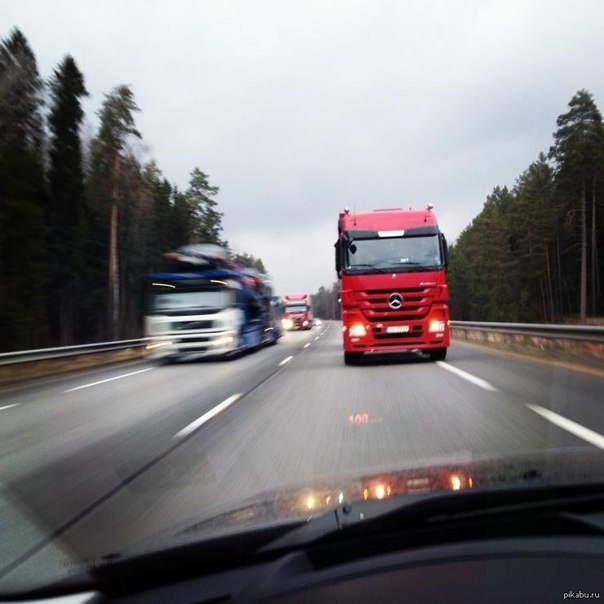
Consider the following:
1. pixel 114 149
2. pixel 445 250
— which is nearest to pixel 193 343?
pixel 445 250

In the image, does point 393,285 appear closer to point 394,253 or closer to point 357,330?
point 394,253

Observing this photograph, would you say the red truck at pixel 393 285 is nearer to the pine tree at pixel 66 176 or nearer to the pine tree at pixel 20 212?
the pine tree at pixel 20 212

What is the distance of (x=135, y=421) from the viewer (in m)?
9.02

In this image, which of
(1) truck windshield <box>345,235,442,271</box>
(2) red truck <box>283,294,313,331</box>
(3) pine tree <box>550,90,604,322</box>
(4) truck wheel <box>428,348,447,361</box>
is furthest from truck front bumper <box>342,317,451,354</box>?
(2) red truck <box>283,294,313,331</box>

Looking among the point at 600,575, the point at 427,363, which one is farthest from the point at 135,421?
the point at 427,363

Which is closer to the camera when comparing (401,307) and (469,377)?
(469,377)

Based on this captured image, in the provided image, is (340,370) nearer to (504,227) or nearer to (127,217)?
(127,217)

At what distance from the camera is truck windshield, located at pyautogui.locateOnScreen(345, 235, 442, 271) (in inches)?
585

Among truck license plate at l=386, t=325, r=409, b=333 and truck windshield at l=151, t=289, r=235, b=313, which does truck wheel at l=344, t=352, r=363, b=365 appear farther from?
truck windshield at l=151, t=289, r=235, b=313

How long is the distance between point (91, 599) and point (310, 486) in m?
1.68

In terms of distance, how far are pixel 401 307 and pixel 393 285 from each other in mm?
531

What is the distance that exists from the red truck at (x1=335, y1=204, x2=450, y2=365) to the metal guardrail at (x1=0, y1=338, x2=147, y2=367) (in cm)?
912

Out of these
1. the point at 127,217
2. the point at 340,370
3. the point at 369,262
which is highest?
the point at 127,217

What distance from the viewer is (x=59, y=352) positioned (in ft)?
67.3
